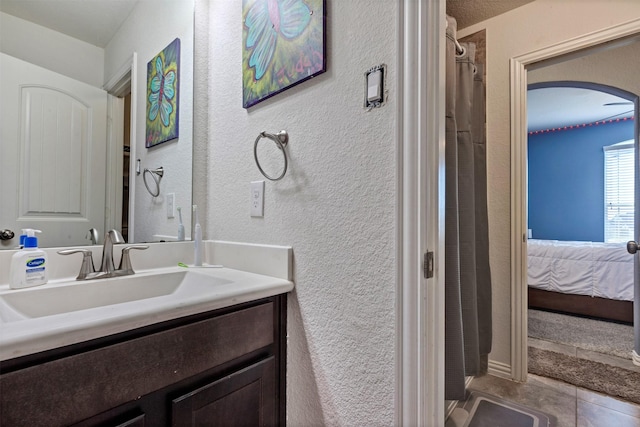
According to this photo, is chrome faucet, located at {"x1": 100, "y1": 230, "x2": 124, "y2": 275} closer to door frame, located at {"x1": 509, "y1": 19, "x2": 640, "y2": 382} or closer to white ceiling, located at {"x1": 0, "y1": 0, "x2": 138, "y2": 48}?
white ceiling, located at {"x1": 0, "y1": 0, "x2": 138, "y2": 48}

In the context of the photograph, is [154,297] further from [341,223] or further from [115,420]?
[341,223]

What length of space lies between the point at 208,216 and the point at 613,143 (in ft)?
19.4

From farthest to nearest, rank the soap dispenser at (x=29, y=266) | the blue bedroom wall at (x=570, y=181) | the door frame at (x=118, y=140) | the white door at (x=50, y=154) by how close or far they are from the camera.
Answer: the blue bedroom wall at (x=570, y=181) → the door frame at (x=118, y=140) → the white door at (x=50, y=154) → the soap dispenser at (x=29, y=266)

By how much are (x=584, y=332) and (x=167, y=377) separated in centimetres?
312

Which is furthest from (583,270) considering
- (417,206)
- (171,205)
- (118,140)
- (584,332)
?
(118,140)

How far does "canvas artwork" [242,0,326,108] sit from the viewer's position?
946mm

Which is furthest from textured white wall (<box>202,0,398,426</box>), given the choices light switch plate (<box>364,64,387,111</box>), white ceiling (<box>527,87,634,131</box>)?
white ceiling (<box>527,87,634,131</box>)

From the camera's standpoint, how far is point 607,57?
2.44m

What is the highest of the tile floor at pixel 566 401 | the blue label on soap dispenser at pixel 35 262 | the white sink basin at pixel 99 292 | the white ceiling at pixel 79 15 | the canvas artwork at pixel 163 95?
the white ceiling at pixel 79 15

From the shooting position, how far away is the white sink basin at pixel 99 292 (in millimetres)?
804

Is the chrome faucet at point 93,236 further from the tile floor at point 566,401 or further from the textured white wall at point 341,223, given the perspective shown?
the tile floor at point 566,401

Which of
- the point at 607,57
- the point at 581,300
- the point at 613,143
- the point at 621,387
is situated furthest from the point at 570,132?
the point at 621,387

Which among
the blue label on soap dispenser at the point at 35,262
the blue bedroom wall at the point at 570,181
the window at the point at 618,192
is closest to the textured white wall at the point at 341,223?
the blue label on soap dispenser at the point at 35,262

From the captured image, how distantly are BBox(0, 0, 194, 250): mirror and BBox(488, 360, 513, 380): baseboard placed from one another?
1892 millimetres
